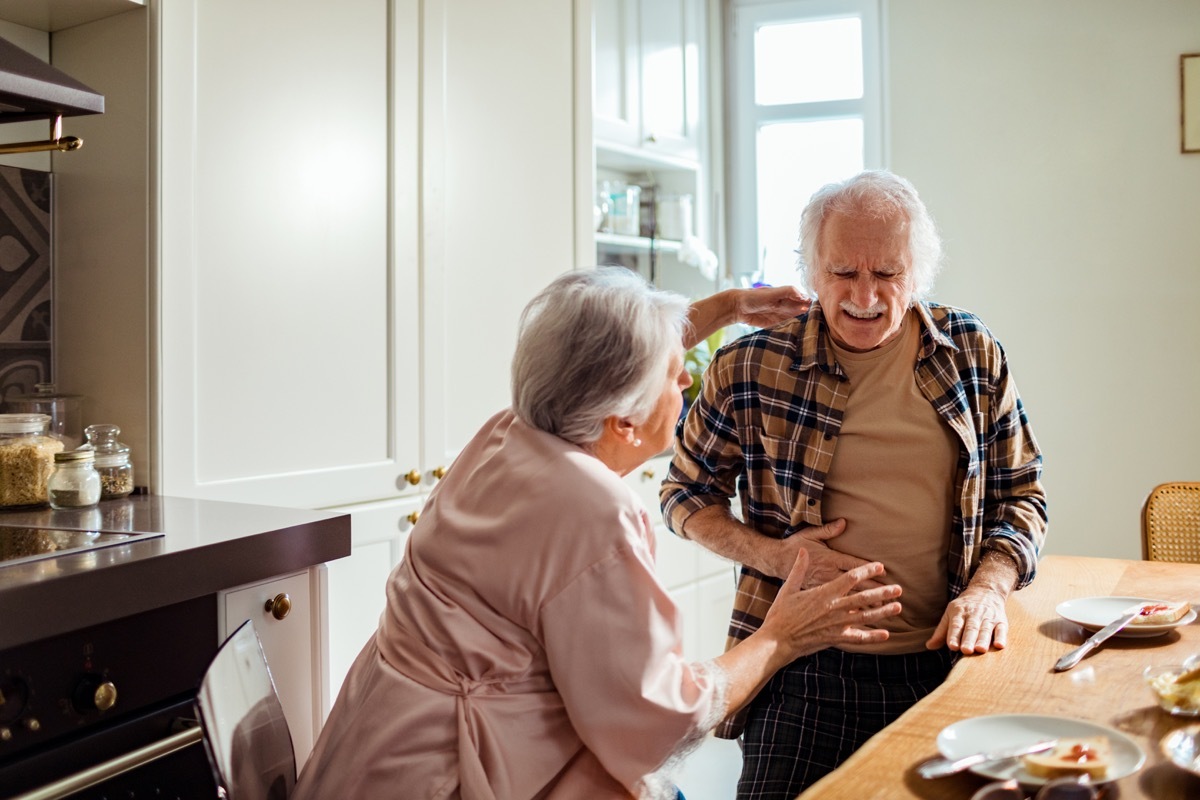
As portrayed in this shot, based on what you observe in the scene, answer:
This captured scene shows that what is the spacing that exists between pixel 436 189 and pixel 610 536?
57.0 inches

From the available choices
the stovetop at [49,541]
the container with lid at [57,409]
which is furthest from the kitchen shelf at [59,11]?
the stovetop at [49,541]

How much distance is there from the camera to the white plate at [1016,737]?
1007 mm

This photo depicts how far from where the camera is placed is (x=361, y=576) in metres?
2.26

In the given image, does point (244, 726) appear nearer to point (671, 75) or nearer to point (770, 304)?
point (770, 304)

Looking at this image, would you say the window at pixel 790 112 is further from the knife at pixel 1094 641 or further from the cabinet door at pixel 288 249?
the knife at pixel 1094 641

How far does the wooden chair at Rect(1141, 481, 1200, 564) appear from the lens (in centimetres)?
240

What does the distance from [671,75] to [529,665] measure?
113 inches

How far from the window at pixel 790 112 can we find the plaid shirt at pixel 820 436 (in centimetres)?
195

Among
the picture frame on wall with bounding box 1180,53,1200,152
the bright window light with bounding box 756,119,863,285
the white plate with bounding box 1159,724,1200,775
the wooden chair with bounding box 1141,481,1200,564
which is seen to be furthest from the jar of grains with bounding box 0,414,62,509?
the picture frame on wall with bounding box 1180,53,1200,152

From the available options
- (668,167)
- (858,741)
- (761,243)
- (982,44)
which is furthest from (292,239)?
(982,44)

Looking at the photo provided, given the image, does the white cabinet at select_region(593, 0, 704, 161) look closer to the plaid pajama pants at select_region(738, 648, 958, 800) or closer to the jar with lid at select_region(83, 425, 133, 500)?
the jar with lid at select_region(83, 425, 133, 500)

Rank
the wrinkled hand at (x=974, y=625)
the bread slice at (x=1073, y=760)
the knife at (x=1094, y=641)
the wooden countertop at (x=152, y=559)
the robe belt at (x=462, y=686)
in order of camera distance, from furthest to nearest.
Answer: the wrinkled hand at (x=974, y=625) < the knife at (x=1094, y=641) < the wooden countertop at (x=152, y=559) < the robe belt at (x=462, y=686) < the bread slice at (x=1073, y=760)

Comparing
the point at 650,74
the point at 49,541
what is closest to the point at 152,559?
the point at 49,541

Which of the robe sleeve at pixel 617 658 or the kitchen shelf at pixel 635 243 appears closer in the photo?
the robe sleeve at pixel 617 658
